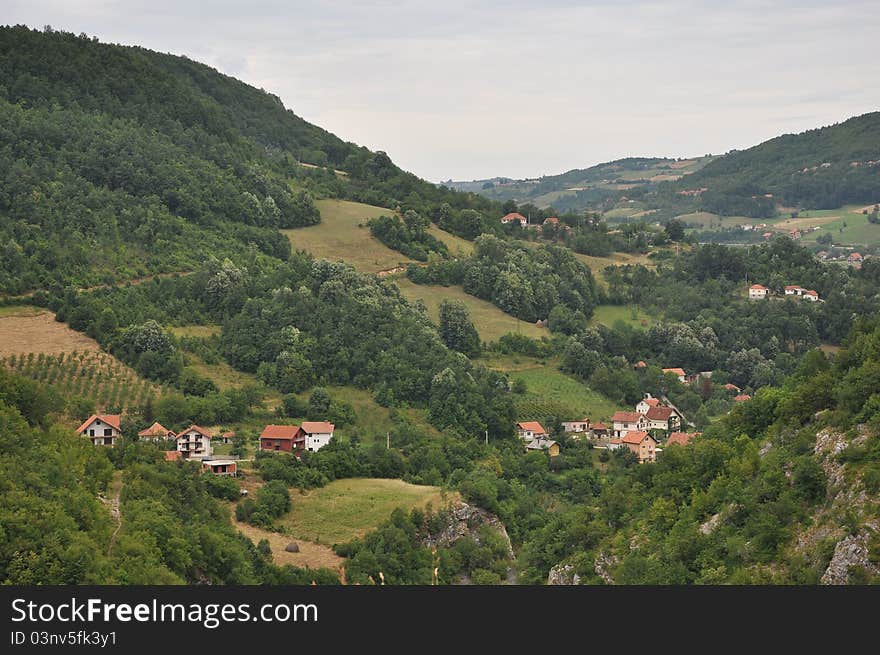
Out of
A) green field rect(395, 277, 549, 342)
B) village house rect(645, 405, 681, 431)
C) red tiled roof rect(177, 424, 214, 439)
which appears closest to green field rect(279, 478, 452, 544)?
red tiled roof rect(177, 424, 214, 439)

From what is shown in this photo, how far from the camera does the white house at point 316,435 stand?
51.4 metres

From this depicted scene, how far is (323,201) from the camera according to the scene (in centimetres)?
9369

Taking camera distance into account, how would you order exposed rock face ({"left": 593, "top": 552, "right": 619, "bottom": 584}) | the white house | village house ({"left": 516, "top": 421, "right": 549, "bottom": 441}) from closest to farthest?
1. exposed rock face ({"left": 593, "top": 552, "right": 619, "bottom": 584})
2. the white house
3. village house ({"left": 516, "top": 421, "right": 549, "bottom": 441})

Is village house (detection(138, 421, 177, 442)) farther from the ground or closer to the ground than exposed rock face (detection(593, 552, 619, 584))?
farther from the ground

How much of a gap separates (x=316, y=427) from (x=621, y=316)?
38331mm

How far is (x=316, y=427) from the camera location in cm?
5194

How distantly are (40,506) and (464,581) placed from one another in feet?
59.2

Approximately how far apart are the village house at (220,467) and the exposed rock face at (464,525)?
8.17m

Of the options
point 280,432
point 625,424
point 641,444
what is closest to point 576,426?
point 625,424

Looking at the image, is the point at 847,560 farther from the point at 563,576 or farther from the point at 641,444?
the point at 641,444

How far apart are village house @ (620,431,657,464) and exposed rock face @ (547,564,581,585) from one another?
79.2 ft

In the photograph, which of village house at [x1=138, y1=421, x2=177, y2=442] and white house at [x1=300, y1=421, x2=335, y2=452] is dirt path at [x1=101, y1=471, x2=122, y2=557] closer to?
village house at [x1=138, y1=421, x2=177, y2=442]

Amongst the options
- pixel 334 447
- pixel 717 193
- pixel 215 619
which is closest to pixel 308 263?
pixel 334 447

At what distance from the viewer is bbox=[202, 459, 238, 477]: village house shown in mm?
46469
